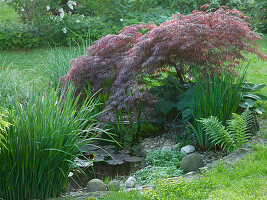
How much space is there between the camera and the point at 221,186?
132 inches

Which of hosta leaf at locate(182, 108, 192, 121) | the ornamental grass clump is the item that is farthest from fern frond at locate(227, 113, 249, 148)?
the ornamental grass clump

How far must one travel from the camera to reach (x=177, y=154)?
15.0ft

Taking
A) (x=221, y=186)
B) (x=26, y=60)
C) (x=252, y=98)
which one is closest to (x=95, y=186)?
(x=221, y=186)

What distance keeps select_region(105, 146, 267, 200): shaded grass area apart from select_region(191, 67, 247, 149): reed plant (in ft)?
3.01

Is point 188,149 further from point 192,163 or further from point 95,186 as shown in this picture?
point 95,186

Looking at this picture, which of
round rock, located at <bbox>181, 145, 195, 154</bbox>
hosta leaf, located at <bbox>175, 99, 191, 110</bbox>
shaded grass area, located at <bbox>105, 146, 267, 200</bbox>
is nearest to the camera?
shaded grass area, located at <bbox>105, 146, 267, 200</bbox>

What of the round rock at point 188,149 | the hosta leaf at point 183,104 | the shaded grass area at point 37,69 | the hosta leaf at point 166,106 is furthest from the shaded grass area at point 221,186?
the shaded grass area at point 37,69

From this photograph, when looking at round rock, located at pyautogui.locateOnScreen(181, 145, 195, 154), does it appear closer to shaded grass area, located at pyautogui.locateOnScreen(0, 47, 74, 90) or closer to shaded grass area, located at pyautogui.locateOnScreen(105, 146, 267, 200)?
shaded grass area, located at pyautogui.locateOnScreen(105, 146, 267, 200)

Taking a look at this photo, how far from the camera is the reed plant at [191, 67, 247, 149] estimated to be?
448 cm

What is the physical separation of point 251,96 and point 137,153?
1782mm

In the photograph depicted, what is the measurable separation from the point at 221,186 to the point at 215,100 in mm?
1408

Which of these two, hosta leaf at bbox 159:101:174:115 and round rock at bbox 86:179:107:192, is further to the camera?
hosta leaf at bbox 159:101:174:115

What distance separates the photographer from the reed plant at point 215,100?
4.48 meters

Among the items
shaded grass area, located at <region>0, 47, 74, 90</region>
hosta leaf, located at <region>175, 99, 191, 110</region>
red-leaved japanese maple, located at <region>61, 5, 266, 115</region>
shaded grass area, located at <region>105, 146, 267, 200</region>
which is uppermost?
red-leaved japanese maple, located at <region>61, 5, 266, 115</region>
